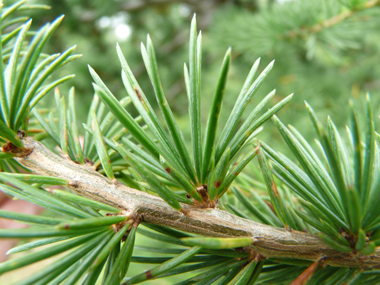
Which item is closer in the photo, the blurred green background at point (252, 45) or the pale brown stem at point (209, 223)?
the pale brown stem at point (209, 223)

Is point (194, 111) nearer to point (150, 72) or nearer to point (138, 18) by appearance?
point (150, 72)

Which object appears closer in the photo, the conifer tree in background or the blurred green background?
the conifer tree in background

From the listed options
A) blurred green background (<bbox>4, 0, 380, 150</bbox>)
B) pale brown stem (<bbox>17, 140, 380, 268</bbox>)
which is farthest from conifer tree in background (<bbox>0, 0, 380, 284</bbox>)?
blurred green background (<bbox>4, 0, 380, 150</bbox>)

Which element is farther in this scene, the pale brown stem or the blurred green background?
the blurred green background

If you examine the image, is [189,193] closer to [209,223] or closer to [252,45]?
[209,223]

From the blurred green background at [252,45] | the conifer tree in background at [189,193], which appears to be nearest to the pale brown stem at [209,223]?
the conifer tree in background at [189,193]

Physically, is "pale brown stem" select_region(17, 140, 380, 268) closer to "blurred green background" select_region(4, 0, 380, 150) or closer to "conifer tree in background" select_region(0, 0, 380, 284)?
"conifer tree in background" select_region(0, 0, 380, 284)

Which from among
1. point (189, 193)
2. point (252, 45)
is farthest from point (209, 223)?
point (252, 45)

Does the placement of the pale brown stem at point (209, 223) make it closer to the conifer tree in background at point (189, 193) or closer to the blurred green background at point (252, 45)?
the conifer tree in background at point (189, 193)
